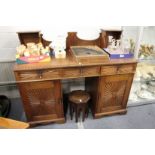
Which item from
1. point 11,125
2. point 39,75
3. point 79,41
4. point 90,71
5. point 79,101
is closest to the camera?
point 11,125

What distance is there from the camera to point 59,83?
1.55 m

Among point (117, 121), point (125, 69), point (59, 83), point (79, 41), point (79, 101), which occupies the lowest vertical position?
point (117, 121)

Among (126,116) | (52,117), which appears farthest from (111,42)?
(52,117)

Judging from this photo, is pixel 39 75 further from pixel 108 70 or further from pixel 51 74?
pixel 108 70

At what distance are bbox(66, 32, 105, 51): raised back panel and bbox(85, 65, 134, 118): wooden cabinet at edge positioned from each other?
1.56ft

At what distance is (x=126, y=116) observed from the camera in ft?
6.57

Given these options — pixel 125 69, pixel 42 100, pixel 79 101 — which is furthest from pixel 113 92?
pixel 42 100

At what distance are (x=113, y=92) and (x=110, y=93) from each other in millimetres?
40

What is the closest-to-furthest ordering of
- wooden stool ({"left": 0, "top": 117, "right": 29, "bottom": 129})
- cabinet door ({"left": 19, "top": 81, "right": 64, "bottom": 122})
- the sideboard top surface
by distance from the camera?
wooden stool ({"left": 0, "top": 117, "right": 29, "bottom": 129})
the sideboard top surface
cabinet door ({"left": 19, "top": 81, "right": 64, "bottom": 122})

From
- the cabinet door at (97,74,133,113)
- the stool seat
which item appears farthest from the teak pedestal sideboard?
the stool seat

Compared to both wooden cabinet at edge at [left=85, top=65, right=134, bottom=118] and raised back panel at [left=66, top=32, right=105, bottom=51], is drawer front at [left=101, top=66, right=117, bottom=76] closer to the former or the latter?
wooden cabinet at edge at [left=85, top=65, right=134, bottom=118]

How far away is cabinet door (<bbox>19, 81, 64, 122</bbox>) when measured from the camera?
1.51m
